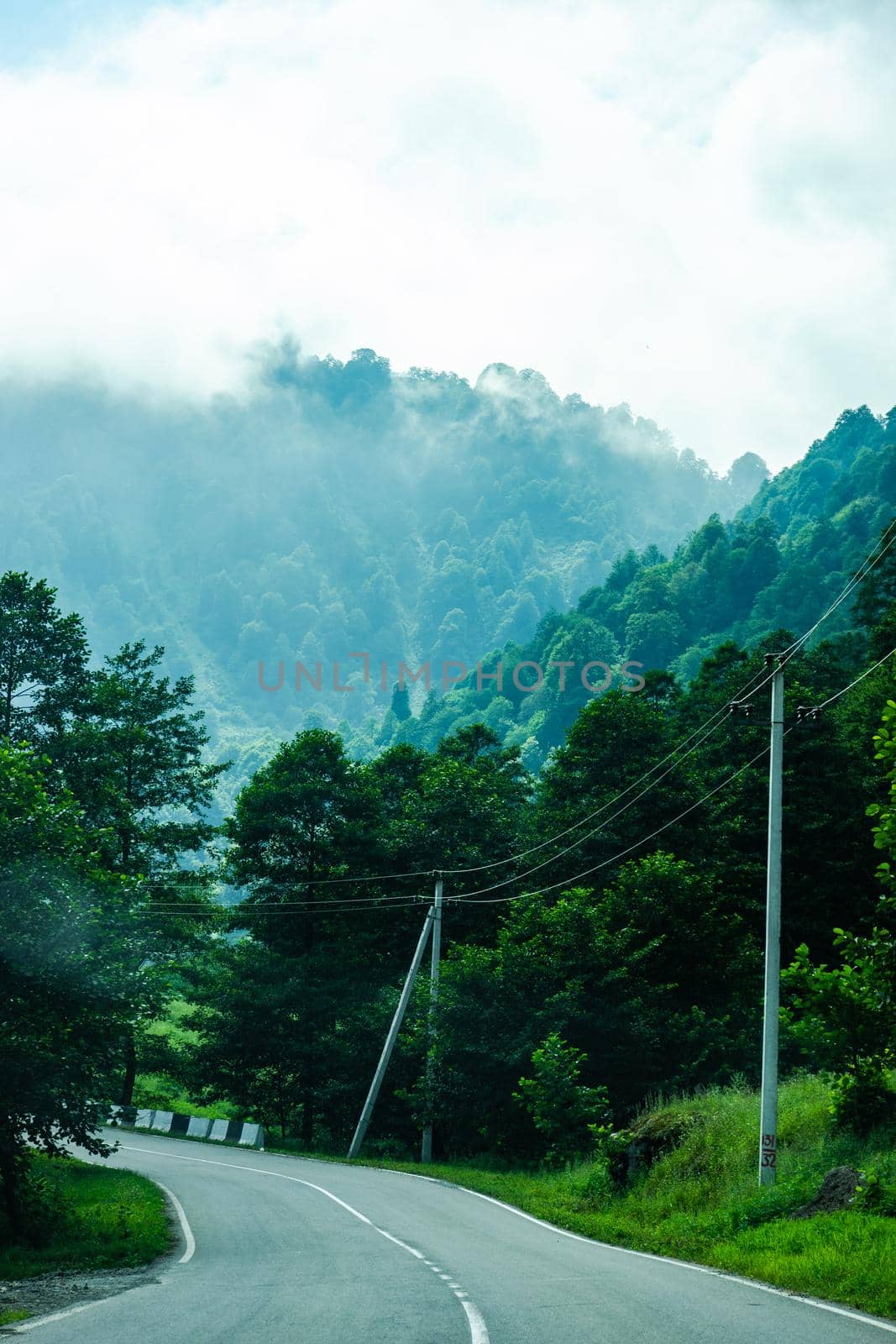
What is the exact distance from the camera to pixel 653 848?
48.7 meters

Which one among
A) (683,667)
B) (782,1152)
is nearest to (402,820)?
(782,1152)

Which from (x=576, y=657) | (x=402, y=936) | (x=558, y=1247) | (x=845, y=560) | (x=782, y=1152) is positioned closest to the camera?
(x=558, y=1247)

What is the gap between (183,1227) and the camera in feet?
74.8

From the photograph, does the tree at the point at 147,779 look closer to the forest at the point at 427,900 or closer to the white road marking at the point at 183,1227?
the forest at the point at 427,900

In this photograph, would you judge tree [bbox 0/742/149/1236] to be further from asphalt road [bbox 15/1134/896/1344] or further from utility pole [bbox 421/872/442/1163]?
→ utility pole [bbox 421/872/442/1163]

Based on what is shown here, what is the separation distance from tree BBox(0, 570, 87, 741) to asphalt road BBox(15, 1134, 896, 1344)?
31.8m

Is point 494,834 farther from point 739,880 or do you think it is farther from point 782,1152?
point 782,1152

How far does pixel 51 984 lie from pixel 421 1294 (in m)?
10.4

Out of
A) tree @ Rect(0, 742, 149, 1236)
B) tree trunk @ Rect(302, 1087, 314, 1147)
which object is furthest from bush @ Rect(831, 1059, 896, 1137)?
tree trunk @ Rect(302, 1087, 314, 1147)

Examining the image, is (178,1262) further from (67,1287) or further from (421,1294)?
(421,1294)

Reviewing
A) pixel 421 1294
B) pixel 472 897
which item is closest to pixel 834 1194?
pixel 421 1294

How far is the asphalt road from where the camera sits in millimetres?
11594

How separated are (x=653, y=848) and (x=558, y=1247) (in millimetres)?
29557

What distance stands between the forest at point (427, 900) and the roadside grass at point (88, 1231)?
852 mm
